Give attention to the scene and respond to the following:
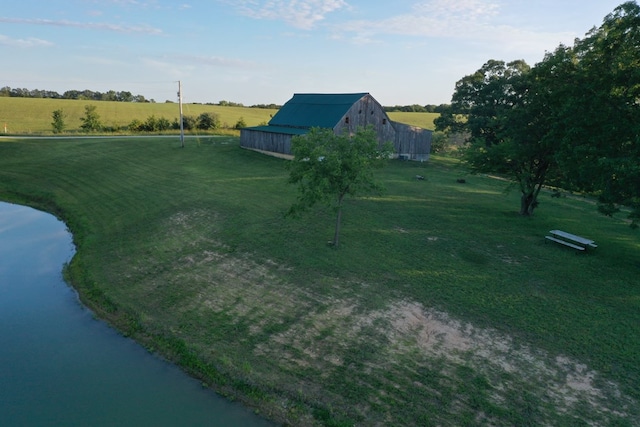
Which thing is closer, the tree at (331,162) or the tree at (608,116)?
the tree at (608,116)

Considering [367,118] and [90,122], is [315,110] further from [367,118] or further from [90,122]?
[90,122]

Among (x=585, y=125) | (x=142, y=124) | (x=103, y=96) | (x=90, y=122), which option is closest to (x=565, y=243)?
(x=585, y=125)

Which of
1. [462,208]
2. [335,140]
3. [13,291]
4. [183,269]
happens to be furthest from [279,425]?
[462,208]

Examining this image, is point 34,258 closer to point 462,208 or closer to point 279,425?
point 279,425

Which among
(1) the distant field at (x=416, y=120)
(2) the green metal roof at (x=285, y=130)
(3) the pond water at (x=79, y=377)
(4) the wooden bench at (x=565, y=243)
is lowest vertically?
(3) the pond water at (x=79, y=377)

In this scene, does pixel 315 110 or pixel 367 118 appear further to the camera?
pixel 315 110

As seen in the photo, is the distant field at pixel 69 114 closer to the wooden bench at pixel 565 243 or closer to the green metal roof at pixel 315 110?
the green metal roof at pixel 315 110

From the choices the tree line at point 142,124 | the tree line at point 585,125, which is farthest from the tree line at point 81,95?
the tree line at point 585,125
